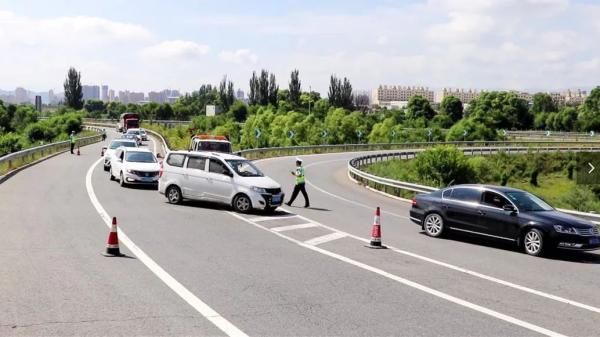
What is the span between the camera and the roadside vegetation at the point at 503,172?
147 feet

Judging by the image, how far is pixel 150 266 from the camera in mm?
11219

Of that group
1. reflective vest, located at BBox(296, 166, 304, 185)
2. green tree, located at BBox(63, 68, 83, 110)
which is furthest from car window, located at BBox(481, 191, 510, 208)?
green tree, located at BBox(63, 68, 83, 110)

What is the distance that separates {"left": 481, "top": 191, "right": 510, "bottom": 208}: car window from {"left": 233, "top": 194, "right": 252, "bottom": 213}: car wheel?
7.06 m

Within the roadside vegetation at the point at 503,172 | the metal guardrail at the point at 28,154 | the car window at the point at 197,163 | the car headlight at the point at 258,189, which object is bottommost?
the roadside vegetation at the point at 503,172

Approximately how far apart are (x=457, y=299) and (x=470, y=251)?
16.2 feet

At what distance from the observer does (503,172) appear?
6397 cm

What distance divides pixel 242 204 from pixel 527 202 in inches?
326

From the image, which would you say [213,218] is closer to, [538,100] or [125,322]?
[125,322]

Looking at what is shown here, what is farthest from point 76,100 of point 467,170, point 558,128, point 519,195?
point 519,195

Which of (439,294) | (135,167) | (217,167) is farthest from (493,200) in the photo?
(135,167)

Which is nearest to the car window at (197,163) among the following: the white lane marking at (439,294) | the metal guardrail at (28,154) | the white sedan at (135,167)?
the white sedan at (135,167)

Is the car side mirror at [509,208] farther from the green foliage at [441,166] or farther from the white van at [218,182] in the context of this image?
the green foliage at [441,166]

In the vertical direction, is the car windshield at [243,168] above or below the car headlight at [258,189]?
above

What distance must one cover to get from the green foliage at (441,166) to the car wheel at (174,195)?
105ft
